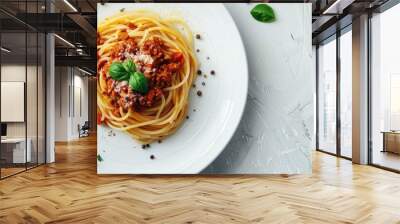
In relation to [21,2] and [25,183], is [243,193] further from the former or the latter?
[21,2]

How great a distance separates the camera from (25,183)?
19.3 feet

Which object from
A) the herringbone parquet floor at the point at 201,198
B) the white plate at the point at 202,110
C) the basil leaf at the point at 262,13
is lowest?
the herringbone parquet floor at the point at 201,198

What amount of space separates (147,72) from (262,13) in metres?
2.01

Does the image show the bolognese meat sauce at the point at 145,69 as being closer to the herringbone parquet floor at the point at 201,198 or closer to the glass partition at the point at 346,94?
the herringbone parquet floor at the point at 201,198

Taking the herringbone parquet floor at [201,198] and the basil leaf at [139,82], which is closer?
the herringbone parquet floor at [201,198]

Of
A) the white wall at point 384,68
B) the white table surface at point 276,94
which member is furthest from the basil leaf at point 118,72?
the white wall at point 384,68

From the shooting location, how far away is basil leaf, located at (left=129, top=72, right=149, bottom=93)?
5.54 meters

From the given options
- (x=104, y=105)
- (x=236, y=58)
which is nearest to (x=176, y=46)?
(x=236, y=58)

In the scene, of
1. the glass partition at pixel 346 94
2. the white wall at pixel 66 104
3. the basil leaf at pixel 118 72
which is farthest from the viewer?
the white wall at pixel 66 104

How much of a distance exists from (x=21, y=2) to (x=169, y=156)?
3.74 m

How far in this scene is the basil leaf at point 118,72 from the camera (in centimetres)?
565

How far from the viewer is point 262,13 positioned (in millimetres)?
5941

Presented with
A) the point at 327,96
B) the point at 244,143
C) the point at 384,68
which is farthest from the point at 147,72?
the point at 327,96

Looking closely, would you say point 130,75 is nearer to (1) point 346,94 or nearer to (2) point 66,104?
(1) point 346,94
